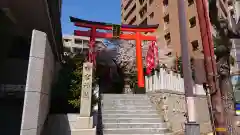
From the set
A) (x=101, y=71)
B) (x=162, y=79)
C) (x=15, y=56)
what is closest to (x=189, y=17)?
(x=101, y=71)

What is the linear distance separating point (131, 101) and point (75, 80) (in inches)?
144

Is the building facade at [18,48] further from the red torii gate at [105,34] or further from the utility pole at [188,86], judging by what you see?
the red torii gate at [105,34]

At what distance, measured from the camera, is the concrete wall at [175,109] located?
31.7 feet

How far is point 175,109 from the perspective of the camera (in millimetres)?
10133

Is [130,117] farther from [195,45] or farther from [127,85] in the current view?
[195,45]

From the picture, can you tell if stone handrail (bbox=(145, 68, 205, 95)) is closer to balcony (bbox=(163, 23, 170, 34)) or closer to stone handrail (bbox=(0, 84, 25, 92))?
stone handrail (bbox=(0, 84, 25, 92))

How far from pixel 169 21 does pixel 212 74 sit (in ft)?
70.1

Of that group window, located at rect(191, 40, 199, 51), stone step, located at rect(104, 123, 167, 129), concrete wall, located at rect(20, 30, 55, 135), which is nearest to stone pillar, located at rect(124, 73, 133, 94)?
window, located at rect(191, 40, 199, 51)

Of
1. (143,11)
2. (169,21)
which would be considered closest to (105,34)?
(169,21)

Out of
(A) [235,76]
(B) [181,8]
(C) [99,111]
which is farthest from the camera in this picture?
(A) [235,76]

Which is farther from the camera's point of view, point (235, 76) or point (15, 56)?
point (235, 76)

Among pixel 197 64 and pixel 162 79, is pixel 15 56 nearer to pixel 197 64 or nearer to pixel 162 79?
pixel 162 79

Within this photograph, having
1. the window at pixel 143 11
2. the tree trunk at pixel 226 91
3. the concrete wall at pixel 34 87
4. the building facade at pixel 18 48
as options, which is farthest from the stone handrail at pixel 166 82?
the window at pixel 143 11

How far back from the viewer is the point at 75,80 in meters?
9.46
